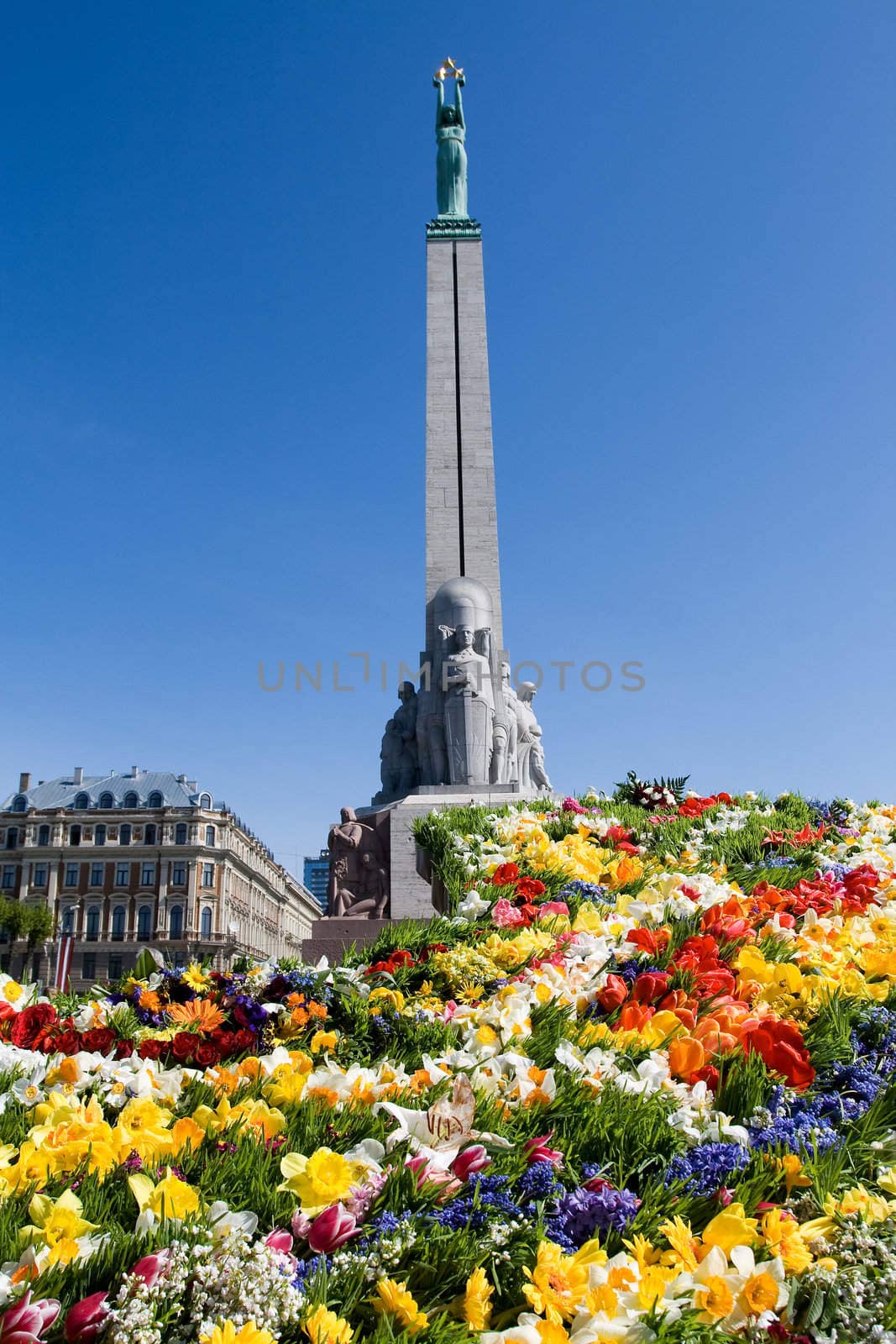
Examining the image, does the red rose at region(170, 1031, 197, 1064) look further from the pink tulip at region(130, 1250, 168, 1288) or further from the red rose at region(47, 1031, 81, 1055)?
the pink tulip at region(130, 1250, 168, 1288)

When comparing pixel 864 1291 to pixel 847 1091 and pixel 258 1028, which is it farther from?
pixel 258 1028

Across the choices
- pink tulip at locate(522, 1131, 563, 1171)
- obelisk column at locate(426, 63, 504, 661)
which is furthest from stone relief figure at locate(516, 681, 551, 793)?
pink tulip at locate(522, 1131, 563, 1171)

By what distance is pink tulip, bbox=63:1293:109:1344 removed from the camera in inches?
76.1

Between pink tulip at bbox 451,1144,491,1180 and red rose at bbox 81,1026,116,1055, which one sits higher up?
red rose at bbox 81,1026,116,1055

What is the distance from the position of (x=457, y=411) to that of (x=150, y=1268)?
1750 cm

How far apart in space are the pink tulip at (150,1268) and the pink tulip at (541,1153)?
97 centimetres

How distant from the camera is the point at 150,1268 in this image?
6.63 ft

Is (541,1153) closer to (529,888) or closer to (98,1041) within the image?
(98,1041)

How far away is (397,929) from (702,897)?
172cm

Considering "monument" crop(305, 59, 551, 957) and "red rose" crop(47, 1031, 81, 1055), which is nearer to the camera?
"red rose" crop(47, 1031, 81, 1055)

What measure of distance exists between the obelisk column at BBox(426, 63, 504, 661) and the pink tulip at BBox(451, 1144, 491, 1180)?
13698 millimetres

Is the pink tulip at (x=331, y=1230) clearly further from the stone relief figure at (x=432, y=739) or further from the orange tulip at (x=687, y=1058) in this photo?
the stone relief figure at (x=432, y=739)

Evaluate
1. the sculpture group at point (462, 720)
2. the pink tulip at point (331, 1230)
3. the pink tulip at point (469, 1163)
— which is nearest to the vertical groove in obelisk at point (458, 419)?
the sculpture group at point (462, 720)

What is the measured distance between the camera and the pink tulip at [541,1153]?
261 cm
